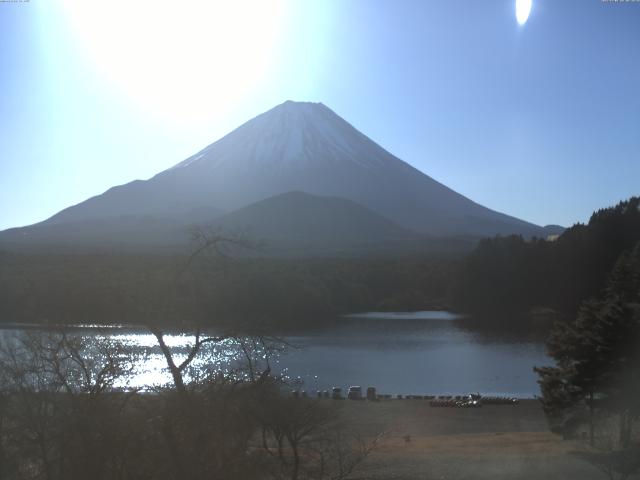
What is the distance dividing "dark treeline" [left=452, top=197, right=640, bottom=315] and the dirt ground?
21394 mm

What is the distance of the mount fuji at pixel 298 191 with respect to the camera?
80.1m

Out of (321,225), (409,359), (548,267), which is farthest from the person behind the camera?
(321,225)

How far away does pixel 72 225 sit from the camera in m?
69.8

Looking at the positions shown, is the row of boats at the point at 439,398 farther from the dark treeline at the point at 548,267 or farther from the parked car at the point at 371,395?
the dark treeline at the point at 548,267

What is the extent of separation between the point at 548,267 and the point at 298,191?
4865cm

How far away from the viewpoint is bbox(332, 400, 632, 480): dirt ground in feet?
28.7

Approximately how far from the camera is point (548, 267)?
4053 centimetres

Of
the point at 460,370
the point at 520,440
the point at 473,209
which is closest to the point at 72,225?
the point at 473,209

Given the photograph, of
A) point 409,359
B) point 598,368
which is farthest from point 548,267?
point 598,368

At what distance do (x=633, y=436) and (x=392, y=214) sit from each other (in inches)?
3095

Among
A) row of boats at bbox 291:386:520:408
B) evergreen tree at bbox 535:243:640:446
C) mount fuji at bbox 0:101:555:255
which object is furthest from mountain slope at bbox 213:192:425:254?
evergreen tree at bbox 535:243:640:446

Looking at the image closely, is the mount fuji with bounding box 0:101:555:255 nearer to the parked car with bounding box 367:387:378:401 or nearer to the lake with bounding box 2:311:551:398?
the lake with bounding box 2:311:551:398

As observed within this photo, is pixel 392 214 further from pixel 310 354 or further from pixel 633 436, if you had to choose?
pixel 633 436

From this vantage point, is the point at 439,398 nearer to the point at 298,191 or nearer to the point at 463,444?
the point at 463,444
